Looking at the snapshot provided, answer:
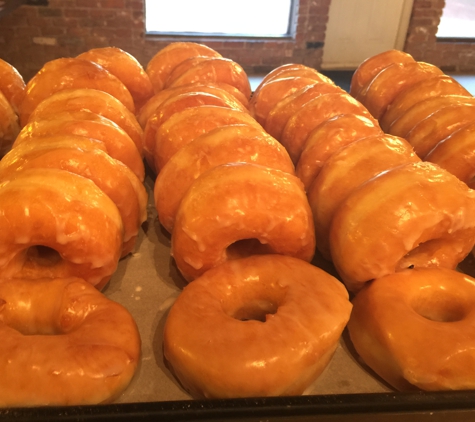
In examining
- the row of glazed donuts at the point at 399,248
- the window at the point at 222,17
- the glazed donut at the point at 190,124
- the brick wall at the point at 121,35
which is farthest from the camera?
the window at the point at 222,17

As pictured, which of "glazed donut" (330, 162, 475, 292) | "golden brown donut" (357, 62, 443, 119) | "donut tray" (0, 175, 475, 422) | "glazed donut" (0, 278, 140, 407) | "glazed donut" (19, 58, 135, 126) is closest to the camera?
"donut tray" (0, 175, 475, 422)

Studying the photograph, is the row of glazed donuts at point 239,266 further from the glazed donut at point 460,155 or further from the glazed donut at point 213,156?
the glazed donut at point 460,155

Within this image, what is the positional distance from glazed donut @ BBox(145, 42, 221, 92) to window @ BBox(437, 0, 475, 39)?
4.60 m

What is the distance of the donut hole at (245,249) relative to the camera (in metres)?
1.53

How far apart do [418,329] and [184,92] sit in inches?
58.5

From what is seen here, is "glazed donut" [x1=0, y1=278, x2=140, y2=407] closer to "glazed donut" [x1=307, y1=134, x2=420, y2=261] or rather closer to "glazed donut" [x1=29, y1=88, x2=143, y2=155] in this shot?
"glazed donut" [x1=307, y1=134, x2=420, y2=261]

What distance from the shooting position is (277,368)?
109 cm

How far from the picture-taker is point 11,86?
2469mm

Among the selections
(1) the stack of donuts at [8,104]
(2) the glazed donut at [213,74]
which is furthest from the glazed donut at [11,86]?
(2) the glazed donut at [213,74]

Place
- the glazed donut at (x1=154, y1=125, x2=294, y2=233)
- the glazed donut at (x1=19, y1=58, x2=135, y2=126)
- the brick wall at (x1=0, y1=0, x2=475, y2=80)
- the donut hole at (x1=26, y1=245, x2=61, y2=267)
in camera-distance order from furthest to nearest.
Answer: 1. the brick wall at (x1=0, y1=0, x2=475, y2=80)
2. the glazed donut at (x1=19, y1=58, x2=135, y2=126)
3. the glazed donut at (x1=154, y1=125, x2=294, y2=233)
4. the donut hole at (x1=26, y1=245, x2=61, y2=267)

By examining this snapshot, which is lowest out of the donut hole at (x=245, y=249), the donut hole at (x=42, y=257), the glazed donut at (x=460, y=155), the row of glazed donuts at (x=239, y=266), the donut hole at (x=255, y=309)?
the donut hole at (x=255, y=309)

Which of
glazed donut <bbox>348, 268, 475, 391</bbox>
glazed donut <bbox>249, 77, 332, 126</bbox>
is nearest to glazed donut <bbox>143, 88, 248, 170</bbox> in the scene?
glazed donut <bbox>249, 77, 332, 126</bbox>

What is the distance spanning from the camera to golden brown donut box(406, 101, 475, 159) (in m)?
1.84

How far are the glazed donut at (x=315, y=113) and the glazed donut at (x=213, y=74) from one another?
0.65 meters
